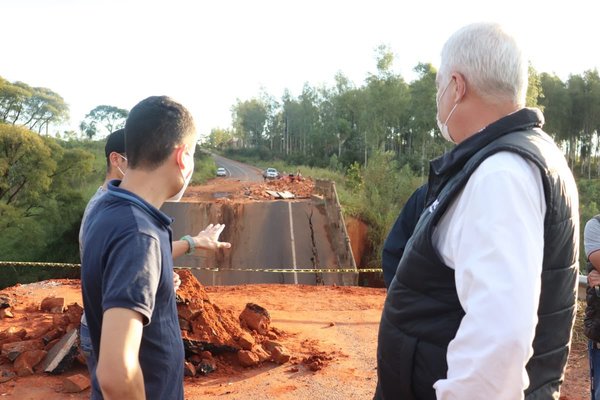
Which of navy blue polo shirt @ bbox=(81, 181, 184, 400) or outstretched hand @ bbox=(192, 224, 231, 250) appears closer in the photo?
navy blue polo shirt @ bbox=(81, 181, 184, 400)


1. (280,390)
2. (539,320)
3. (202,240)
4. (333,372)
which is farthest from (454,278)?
(333,372)

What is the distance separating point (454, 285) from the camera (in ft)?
5.21

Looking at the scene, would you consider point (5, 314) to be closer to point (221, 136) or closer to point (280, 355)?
point (280, 355)

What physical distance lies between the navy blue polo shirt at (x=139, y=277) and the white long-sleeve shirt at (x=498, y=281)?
0.90 metres

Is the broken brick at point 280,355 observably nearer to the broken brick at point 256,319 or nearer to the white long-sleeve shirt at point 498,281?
the broken brick at point 256,319

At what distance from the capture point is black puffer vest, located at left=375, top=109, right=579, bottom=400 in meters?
1.52

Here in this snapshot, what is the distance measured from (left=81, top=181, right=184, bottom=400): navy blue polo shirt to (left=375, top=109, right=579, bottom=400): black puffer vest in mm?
786

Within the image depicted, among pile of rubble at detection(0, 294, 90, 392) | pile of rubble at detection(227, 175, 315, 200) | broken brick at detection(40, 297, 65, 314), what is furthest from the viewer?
pile of rubble at detection(227, 175, 315, 200)

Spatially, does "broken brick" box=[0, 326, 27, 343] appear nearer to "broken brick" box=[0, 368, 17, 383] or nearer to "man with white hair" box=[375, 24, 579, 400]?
"broken brick" box=[0, 368, 17, 383]

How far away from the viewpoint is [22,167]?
762 inches

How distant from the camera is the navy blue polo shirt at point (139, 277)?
61.3 inches

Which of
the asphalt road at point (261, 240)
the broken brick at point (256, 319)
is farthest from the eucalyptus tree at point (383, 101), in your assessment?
the broken brick at point (256, 319)

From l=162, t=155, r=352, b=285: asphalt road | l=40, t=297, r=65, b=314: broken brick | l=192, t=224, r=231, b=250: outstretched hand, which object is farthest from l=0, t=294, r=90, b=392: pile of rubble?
l=162, t=155, r=352, b=285: asphalt road

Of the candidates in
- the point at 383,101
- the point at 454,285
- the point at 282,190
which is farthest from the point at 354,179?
the point at 454,285
